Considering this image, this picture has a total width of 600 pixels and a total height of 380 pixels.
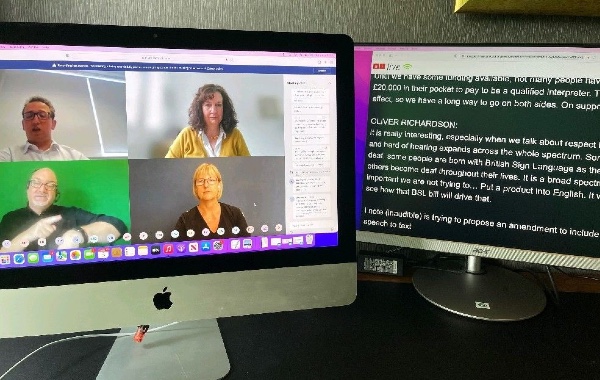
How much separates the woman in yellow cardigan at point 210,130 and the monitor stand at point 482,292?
42 centimetres

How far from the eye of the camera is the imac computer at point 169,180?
0.63 metres

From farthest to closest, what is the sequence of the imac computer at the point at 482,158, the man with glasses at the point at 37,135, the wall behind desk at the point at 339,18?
1. the wall behind desk at the point at 339,18
2. the imac computer at the point at 482,158
3. the man with glasses at the point at 37,135

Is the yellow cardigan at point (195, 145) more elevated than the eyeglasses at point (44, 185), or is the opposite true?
the yellow cardigan at point (195, 145)

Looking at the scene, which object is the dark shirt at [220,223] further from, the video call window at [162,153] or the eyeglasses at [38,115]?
the eyeglasses at [38,115]

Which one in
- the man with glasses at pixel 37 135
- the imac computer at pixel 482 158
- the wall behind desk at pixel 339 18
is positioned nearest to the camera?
the man with glasses at pixel 37 135

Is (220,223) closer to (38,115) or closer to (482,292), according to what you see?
(38,115)

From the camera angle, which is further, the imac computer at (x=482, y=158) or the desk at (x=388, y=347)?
the imac computer at (x=482, y=158)

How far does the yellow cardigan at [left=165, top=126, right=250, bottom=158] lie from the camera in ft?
2.19

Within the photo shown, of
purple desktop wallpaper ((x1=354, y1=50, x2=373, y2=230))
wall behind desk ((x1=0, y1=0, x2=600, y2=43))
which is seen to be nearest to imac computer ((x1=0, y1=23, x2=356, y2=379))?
purple desktop wallpaper ((x1=354, y1=50, x2=373, y2=230))

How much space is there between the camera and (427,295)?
0.87 m

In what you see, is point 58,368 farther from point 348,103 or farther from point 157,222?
point 348,103

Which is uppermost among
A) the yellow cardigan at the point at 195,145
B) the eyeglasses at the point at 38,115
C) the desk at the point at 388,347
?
the eyeglasses at the point at 38,115

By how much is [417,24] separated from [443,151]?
0.27 meters

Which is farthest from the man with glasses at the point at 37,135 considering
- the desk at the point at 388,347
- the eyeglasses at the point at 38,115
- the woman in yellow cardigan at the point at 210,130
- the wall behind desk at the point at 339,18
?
the wall behind desk at the point at 339,18
